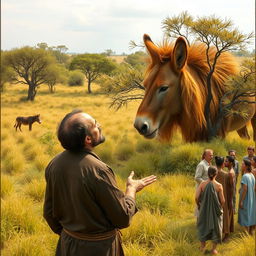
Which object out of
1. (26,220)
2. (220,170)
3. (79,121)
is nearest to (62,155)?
(79,121)

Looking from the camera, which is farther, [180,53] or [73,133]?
[180,53]

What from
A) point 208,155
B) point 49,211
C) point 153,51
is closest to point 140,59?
point 153,51

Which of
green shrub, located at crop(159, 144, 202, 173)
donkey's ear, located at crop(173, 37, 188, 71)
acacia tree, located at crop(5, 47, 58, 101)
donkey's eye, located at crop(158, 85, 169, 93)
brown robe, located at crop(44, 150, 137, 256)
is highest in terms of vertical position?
acacia tree, located at crop(5, 47, 58, 101)

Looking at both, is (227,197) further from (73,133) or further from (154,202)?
(73,133)

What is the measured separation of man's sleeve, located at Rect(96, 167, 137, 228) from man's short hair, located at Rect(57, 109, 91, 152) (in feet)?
0.74

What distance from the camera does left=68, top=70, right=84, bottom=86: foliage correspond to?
121 feet

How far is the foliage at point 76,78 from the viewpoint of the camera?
36763 mm

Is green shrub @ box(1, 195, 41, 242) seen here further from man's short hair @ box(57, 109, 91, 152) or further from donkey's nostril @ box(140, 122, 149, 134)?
man's short hair @ box(57, 109, 91, 152)

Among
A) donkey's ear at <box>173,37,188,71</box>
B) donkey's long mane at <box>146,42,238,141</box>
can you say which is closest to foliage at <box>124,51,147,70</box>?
donkey's long mane at <box>146,42,238,141</box>

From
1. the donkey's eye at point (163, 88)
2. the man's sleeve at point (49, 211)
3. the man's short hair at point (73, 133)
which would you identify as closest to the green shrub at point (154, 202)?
the donkey's eye at point (163, 88)

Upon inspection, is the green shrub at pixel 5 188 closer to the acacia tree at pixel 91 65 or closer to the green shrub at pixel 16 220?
Result: the green shrub at pixel 16 220

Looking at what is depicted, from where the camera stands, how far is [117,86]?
813cm

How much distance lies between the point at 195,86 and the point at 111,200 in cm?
385

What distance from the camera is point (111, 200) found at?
5.94 feet
